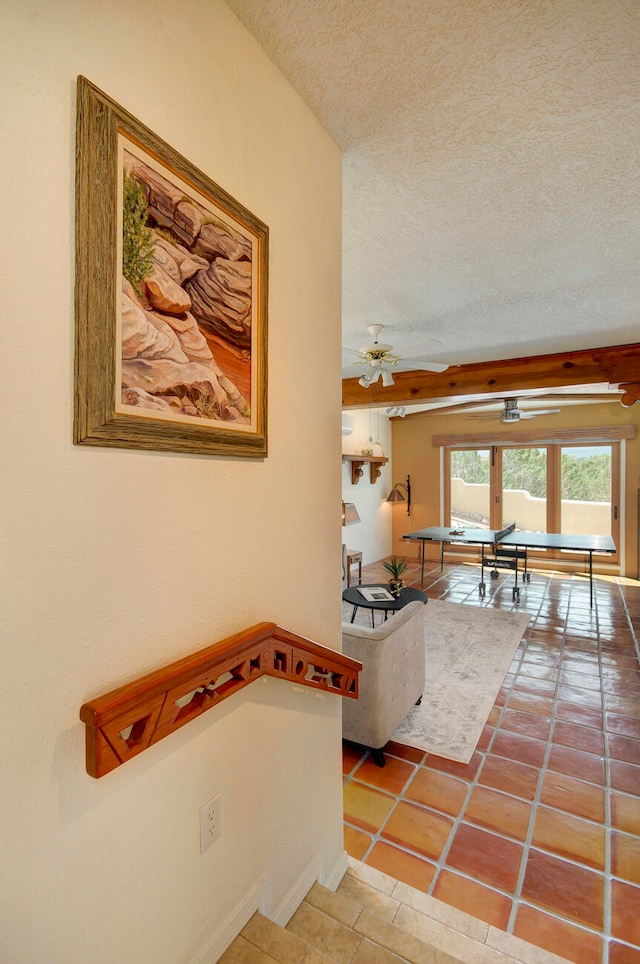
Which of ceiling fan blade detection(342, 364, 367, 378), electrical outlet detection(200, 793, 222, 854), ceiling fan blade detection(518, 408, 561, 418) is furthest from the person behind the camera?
ceiling fan blade detection(518, 408, 561, 418)

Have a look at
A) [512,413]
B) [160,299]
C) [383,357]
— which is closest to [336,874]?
[160,299]

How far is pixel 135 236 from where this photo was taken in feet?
3.06

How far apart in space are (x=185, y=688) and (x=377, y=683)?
5.50ft

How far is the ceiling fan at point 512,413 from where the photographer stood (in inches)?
238

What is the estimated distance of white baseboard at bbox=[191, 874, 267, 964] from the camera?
3.83 ft

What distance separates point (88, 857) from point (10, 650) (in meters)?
0.48

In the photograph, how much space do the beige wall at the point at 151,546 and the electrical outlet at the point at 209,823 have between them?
0.03 metres

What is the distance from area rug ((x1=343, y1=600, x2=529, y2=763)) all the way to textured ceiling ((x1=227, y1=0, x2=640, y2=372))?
110 inches

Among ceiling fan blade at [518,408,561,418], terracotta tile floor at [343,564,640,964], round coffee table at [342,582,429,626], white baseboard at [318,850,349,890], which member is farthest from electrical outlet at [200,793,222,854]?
ceiling fan blade at [518,408,561,418]

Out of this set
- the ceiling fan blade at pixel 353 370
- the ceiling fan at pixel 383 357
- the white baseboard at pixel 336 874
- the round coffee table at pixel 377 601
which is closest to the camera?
the white baseboard at pixel 336 874

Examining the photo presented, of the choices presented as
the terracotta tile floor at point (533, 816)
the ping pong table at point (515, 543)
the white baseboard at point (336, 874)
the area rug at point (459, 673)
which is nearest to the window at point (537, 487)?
the ping pong table at point (515, 543)

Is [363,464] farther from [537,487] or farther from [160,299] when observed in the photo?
[160,299]

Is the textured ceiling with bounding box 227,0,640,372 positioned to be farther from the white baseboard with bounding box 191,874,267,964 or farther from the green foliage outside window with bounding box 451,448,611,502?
the green foliage outside window with bounding box 451,448,611,502

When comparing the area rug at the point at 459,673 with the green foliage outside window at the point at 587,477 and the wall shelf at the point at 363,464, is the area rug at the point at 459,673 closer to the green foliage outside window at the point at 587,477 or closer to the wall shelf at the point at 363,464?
the wall shelf at the point at 363,464
